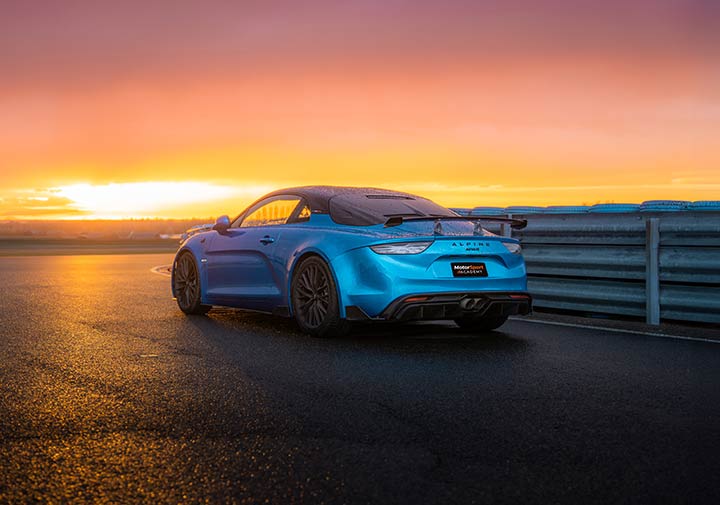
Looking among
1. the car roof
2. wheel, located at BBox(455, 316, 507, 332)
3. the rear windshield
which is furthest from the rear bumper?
the car roof

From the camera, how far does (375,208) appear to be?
28.9 ft

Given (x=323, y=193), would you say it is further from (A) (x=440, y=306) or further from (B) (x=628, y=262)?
(B) (x=628, y=262)

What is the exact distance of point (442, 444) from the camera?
4.49m

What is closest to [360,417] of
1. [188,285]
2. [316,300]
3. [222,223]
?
[316,300]

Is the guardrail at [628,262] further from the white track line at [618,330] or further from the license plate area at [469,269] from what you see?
the license plate area at [469,269]

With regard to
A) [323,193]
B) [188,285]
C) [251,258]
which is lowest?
[188,285]

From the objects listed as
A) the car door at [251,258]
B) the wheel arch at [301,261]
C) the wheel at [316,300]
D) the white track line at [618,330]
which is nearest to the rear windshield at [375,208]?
the wheel arch at [301,261]

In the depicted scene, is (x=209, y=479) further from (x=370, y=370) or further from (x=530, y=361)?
(x=530, y=361)

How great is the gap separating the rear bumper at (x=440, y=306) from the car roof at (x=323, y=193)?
1.38m

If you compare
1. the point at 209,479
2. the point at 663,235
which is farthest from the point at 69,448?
the point at 663,235

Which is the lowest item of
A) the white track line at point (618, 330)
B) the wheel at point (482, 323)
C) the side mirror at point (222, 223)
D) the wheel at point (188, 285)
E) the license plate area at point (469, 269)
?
the white track line at point (618, 330)

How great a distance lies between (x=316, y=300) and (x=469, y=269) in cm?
154

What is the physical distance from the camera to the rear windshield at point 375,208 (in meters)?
8.50

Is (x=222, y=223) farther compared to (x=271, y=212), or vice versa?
(x=222, y=223)
